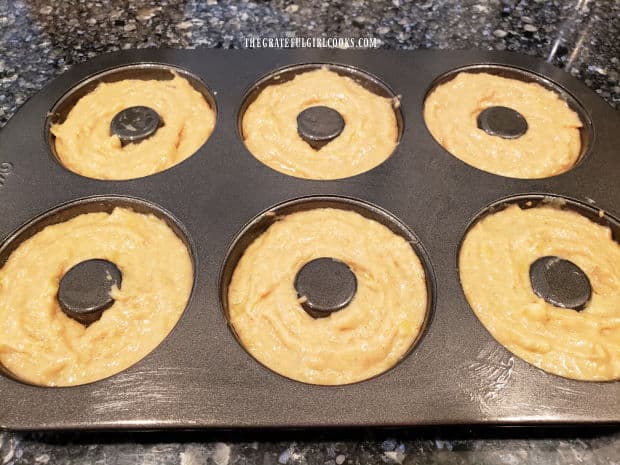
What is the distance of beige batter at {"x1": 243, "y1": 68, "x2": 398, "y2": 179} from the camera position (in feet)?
8.52

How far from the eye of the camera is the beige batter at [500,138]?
262 cm

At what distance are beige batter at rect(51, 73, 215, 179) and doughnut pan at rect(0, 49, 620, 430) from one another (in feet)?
0.36

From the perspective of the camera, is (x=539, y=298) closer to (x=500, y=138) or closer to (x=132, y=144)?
(x=500, y=138)

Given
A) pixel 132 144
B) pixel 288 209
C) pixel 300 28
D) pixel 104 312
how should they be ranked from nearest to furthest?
pixel 104 312 → pixel 288 209 → pixel 132 144 → pixel 300 28

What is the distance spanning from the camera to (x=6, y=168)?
7.98 feet

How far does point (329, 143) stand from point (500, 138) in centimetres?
89

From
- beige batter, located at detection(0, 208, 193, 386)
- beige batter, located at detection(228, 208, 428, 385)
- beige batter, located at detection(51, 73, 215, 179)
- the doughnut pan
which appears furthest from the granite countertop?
beige batter, located at detection(228, 208, 428, 385)

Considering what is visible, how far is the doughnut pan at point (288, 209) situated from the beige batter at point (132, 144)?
0.36 ft

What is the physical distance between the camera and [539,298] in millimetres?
2129

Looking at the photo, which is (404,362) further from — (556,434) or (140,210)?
(140,210)

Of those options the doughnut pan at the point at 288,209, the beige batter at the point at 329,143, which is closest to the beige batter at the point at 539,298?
the doughnut pan at the point at 288,209

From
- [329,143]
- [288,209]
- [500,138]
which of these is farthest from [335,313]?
[500,138]

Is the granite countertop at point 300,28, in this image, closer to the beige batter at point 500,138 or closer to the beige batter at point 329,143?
the beige batter at point 500,138

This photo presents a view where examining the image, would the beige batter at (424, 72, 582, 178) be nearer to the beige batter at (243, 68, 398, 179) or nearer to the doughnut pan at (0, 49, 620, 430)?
the doughnut pan at (0, 49, 620, 430)
